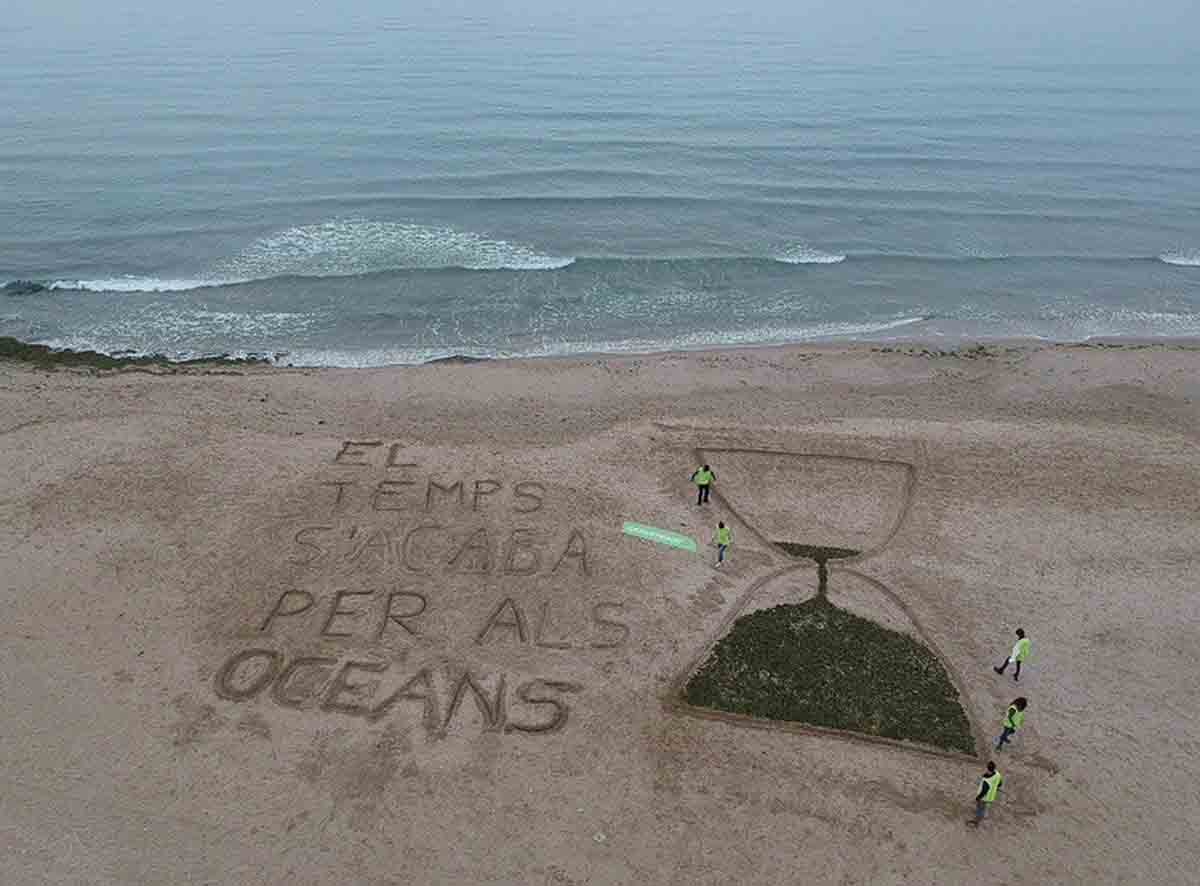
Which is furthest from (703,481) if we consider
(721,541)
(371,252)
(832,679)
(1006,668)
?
(371,252)

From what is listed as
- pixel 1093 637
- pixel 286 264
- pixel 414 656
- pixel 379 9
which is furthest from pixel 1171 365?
pixel 379 9

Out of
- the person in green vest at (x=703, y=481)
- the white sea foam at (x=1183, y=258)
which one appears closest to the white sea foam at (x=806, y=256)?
the white sea foam at (x=1183, y=258)

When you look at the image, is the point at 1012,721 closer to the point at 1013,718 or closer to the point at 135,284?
the point at 1013,718

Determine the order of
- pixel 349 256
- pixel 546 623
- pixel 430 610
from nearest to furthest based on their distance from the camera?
pixel 546 623 → pixel 430 610 → pixel 349 256

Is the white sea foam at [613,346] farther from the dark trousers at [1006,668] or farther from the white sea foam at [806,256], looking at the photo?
the dark trousers at [1006,668]

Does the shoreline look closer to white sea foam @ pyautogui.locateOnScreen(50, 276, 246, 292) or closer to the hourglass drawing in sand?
white sea foam @ pyautogui.locateOnScreen(50, 276, 246, 292)

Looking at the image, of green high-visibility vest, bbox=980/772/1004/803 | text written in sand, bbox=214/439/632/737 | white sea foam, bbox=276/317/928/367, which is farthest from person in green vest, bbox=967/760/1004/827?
white sea foam, bbox=276/317/928/367
